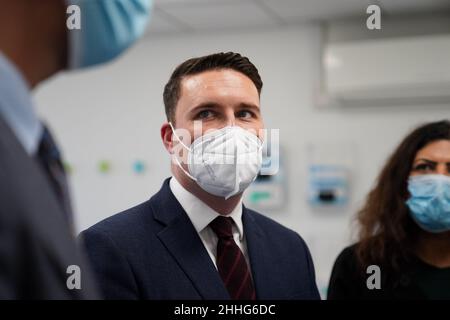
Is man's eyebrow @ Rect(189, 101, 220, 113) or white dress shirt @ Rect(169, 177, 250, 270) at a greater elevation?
man's eyebrow @ Rect(189, 101, 220, 113)

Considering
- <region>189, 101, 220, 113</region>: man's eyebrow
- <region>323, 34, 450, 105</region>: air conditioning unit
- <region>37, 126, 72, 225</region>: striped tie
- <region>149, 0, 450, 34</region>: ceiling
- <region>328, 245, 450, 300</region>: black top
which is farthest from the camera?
<region>323, 34, 450, 105</region>: air conditioning unit

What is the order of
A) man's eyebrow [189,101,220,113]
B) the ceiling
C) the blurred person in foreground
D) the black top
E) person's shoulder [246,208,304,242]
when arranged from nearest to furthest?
the blurred person in foreground → man's eyebrow [189,101,220,113] → person's shoulder [246,208,304,242] → the black top → the ceiling

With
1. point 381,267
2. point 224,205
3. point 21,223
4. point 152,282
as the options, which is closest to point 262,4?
point 381,267

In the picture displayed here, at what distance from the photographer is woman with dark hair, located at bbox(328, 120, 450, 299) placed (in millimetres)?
1143

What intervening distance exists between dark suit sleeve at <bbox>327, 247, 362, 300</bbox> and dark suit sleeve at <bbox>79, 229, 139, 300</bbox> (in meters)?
0.50

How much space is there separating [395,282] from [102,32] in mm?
822

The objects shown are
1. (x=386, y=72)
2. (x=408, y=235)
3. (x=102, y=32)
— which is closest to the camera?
(x=102, y=32)

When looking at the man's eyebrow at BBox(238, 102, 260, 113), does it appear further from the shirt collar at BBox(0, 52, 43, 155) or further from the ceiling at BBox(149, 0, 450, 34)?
the ceiling at BBox(149, 0, 450, 34)

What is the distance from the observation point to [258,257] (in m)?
0.84

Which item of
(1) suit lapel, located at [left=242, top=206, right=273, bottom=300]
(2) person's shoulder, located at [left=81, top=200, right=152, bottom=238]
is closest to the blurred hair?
(1) suit lapel, located at [left=242, top=206, right=273, bottom=300]

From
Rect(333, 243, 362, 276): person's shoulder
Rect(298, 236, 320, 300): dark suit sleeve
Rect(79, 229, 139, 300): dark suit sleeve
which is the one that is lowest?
Rect(333, 243, 362, 276): person's shoulder

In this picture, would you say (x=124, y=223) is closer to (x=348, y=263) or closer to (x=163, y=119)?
(x=163, y=119)

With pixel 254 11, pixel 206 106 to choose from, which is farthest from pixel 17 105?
pixel 254 11

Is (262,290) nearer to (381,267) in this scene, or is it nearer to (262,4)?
(381,267)
